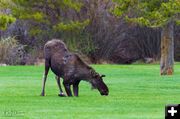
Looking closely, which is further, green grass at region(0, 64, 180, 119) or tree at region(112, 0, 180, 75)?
tree at region(112, 0, 180, 75)

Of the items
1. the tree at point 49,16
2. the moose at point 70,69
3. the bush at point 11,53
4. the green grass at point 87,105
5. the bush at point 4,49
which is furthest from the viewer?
the tree at point 49,16

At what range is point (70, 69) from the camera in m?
20.7

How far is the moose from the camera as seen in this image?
20625mm

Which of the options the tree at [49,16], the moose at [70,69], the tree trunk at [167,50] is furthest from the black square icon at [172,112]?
the tree at [49,16]

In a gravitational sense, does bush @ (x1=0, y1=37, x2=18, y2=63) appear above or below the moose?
below

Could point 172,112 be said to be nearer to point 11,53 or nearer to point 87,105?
point 87,105

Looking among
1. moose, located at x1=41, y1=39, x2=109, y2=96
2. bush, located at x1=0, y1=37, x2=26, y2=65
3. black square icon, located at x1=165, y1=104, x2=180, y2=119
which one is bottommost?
bush, located at x1=0, y1=37, x2=26, y2=65

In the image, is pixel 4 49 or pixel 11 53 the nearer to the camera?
pixel 4 49

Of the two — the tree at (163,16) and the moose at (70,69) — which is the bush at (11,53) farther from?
the moose at (70,69)

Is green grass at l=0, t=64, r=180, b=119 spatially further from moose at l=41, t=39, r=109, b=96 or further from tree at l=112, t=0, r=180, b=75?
tree at l=112, t=0, r=180, b=75

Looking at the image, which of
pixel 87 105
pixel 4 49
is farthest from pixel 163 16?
pixel 4 49

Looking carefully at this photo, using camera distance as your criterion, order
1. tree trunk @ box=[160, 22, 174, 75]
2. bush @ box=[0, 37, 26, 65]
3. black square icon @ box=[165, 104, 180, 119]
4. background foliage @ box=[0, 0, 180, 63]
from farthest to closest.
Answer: background foliage @ box=[0, 0, 180, 63], bush @ box=[0, 37, 26, 65], tree trunk @ box=[160, 22, 174, 75], black square icon @ box=[165, 104, 180, 119]

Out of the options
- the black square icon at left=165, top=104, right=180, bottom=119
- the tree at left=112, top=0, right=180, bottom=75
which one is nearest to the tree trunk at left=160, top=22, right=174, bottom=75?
the tree at left=112, top=0, right=180, bottom=75

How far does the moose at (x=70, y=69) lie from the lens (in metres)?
20.6
